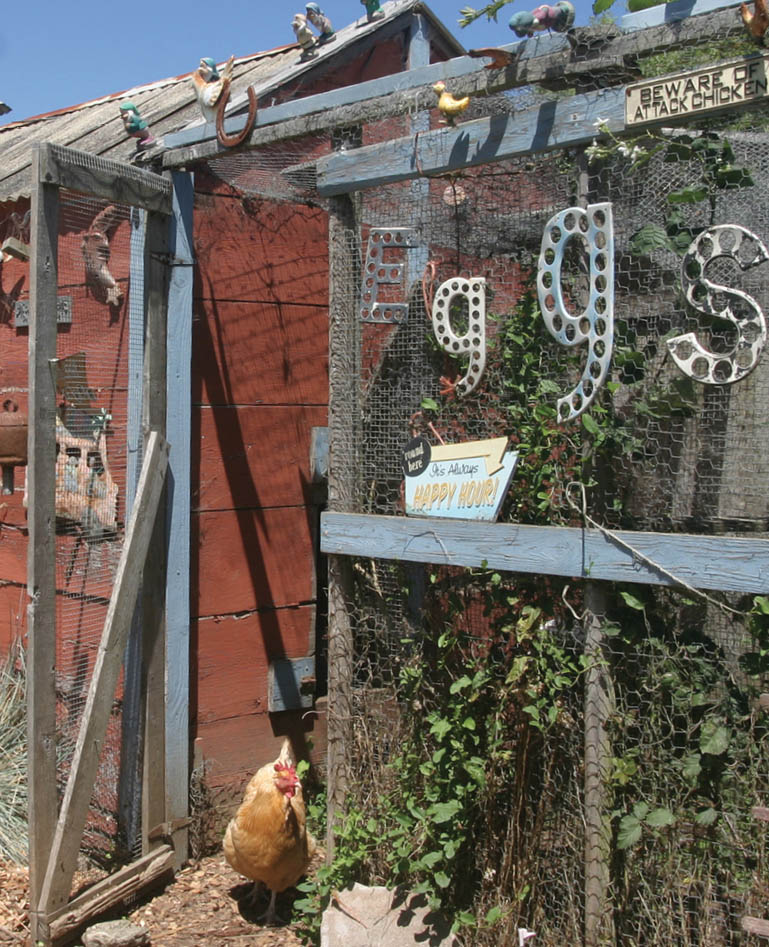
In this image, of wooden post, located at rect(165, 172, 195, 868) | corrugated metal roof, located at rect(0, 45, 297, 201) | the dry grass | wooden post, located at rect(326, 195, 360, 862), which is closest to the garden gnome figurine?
corrugated metal roof, located at rect(0, 45, 297, 201)

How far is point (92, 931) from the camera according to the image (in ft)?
12.7

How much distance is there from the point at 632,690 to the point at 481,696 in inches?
21.1

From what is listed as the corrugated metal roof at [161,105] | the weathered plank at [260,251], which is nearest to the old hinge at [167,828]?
the weathered plank at [260,251]

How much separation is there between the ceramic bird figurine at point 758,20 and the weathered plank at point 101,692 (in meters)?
2.78

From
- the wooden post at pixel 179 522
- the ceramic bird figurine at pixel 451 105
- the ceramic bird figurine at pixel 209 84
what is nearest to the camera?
the ceramic bird figurine at pixel 451 105

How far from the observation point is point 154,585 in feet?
14.7

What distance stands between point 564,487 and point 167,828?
8.15 feet

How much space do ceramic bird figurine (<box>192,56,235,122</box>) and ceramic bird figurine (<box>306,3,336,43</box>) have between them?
1.05m

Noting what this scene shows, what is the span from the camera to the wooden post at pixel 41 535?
3.80 meters

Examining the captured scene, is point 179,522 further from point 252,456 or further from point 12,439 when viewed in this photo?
point 12,439

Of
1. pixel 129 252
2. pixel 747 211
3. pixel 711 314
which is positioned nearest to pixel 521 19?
pixel 747 211

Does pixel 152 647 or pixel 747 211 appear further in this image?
pixel 152 647

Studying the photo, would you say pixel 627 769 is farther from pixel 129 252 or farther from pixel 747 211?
pixel 129 252

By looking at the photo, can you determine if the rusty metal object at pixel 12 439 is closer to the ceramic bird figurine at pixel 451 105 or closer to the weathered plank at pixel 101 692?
the weathered plank at pixel 101 692
